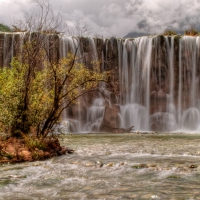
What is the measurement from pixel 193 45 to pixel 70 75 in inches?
1126

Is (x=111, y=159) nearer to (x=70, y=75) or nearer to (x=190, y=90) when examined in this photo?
(x=70, y=75)

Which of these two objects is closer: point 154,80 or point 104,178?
point 104,178

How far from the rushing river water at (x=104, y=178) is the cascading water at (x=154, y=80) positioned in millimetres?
26673

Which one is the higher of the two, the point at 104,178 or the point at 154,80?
the point at 154,80

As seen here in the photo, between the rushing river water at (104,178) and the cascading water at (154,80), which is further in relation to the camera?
the cascading water at (154,80)

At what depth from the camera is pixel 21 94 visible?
50.0 feet

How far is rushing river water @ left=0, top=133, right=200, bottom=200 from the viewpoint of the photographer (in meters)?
7.62

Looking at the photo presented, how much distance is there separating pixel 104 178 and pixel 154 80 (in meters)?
33.4

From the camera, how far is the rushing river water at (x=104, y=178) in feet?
25.0

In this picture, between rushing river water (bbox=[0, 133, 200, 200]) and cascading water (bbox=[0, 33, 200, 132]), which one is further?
cascading water (bbox=[0, 33, 200, 132])

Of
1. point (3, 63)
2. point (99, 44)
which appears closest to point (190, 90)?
point (99, 44)

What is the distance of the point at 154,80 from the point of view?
138 ft

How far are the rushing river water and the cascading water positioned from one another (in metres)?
26.7

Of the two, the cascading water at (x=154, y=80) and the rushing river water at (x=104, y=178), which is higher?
the cascading water at (x=154, y=80)
